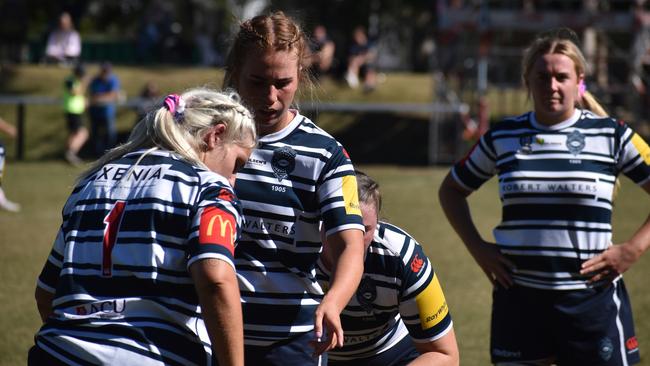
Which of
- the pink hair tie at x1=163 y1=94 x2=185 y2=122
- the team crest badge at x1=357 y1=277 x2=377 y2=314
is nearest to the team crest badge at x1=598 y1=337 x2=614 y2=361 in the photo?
the team crest badge at x1=357 y1=277 x2=377 y2=314

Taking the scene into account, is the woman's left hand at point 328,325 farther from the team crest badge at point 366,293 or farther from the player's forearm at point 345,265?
the team crest badge at point 366,293

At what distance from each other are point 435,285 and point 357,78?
78.0ft

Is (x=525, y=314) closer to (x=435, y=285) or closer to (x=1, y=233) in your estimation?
(x=435, y=285)

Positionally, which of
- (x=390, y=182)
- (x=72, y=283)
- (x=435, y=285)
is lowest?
(x=390, y=182)

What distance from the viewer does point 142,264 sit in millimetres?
2859

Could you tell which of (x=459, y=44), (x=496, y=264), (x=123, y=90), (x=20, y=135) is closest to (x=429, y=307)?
(x=496, y=264)

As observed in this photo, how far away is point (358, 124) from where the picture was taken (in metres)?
25.6

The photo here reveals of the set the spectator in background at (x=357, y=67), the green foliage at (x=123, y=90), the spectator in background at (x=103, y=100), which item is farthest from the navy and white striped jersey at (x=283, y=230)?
the spectator in background at (x=357, y=67)

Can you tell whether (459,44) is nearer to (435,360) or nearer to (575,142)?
(575,142)

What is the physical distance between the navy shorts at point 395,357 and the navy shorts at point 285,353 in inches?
21.7

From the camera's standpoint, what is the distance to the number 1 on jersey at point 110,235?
2.88 m

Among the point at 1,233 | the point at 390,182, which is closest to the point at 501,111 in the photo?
the point at 390,182

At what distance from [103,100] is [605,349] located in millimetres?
19154

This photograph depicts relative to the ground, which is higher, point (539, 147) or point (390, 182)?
point (539, 147)
